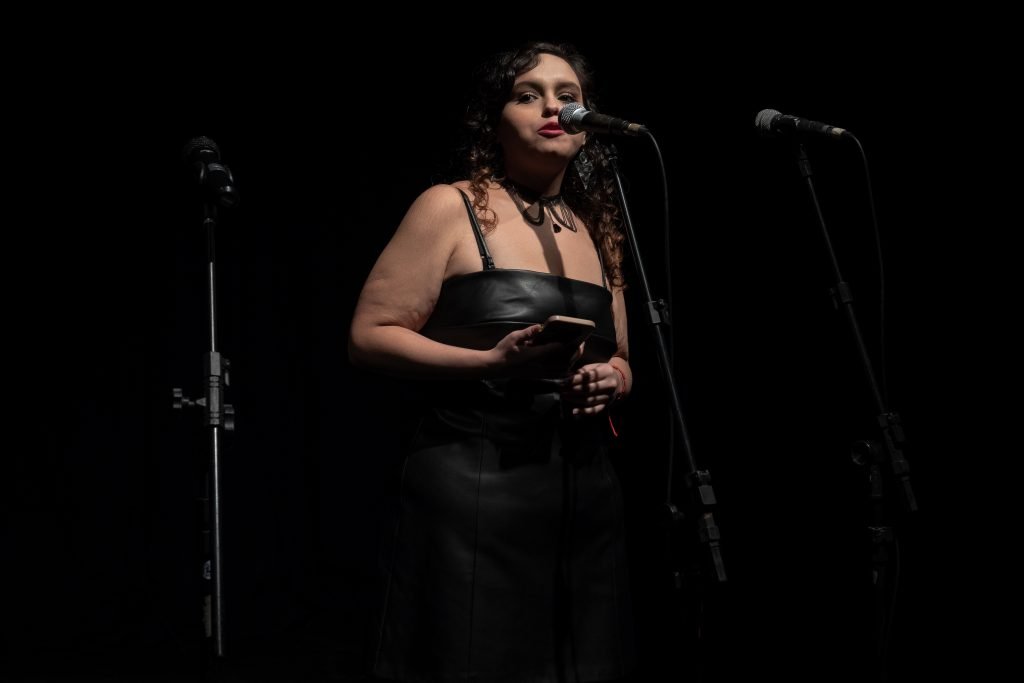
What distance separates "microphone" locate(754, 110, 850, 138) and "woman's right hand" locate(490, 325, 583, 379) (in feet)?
2.64

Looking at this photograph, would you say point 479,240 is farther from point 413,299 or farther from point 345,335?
point 345,335

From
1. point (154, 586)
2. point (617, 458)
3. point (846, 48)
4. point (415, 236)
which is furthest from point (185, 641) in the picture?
point (846, 48)

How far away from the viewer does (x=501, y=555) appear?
1.73 metres

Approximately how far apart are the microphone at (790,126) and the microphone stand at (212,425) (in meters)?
1.14

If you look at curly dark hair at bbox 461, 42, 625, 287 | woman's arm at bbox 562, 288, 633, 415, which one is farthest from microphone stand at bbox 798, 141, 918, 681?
woman's arm at bbox 562, 288, 633, 415

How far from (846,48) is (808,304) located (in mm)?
791

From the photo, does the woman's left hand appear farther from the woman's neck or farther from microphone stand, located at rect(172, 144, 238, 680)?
microphone stand, located at rect(172, 144, 238, 680)

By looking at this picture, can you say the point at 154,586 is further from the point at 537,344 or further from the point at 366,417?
the point at 537,344

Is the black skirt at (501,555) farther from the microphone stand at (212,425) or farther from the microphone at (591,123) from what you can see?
the microphone at (591,123)

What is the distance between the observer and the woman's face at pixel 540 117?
2025 mm

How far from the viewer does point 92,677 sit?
3289mm

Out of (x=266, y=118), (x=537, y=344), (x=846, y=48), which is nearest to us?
(x=537, y=344)

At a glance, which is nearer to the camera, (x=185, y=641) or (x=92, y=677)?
(x=92, y=677)

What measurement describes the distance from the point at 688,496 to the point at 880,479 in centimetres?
61
